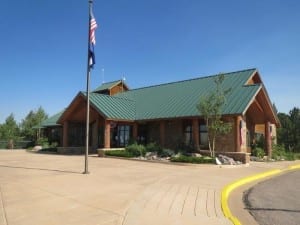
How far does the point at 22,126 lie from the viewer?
6719 cm

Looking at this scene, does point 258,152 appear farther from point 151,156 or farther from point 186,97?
point 151,156

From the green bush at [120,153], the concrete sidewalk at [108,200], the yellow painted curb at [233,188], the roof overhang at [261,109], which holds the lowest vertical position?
the yellow painted curb at [233,188]

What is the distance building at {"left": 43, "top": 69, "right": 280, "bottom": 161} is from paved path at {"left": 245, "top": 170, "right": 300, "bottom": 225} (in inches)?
364

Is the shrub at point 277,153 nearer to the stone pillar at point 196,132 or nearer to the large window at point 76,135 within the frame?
the stone pillar at point 196,132

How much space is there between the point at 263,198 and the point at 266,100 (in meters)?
17.7

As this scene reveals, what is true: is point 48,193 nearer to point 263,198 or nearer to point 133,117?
point 263,198

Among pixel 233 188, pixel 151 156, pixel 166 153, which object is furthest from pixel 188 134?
pixel 233 188

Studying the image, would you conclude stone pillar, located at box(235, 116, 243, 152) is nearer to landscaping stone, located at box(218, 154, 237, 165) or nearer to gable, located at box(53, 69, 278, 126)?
gable, located at box(53, 69, 278, 126)

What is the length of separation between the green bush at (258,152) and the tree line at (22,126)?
127 feet

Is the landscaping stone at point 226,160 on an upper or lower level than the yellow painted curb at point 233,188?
upper

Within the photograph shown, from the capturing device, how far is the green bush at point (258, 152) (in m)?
26.6

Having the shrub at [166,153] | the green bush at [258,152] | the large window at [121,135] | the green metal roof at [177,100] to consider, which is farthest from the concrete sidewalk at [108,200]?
the large window at [121,135]

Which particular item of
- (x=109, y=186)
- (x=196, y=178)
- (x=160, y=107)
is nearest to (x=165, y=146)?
(x=160, y=107)

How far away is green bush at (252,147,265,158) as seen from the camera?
26.6 meters
